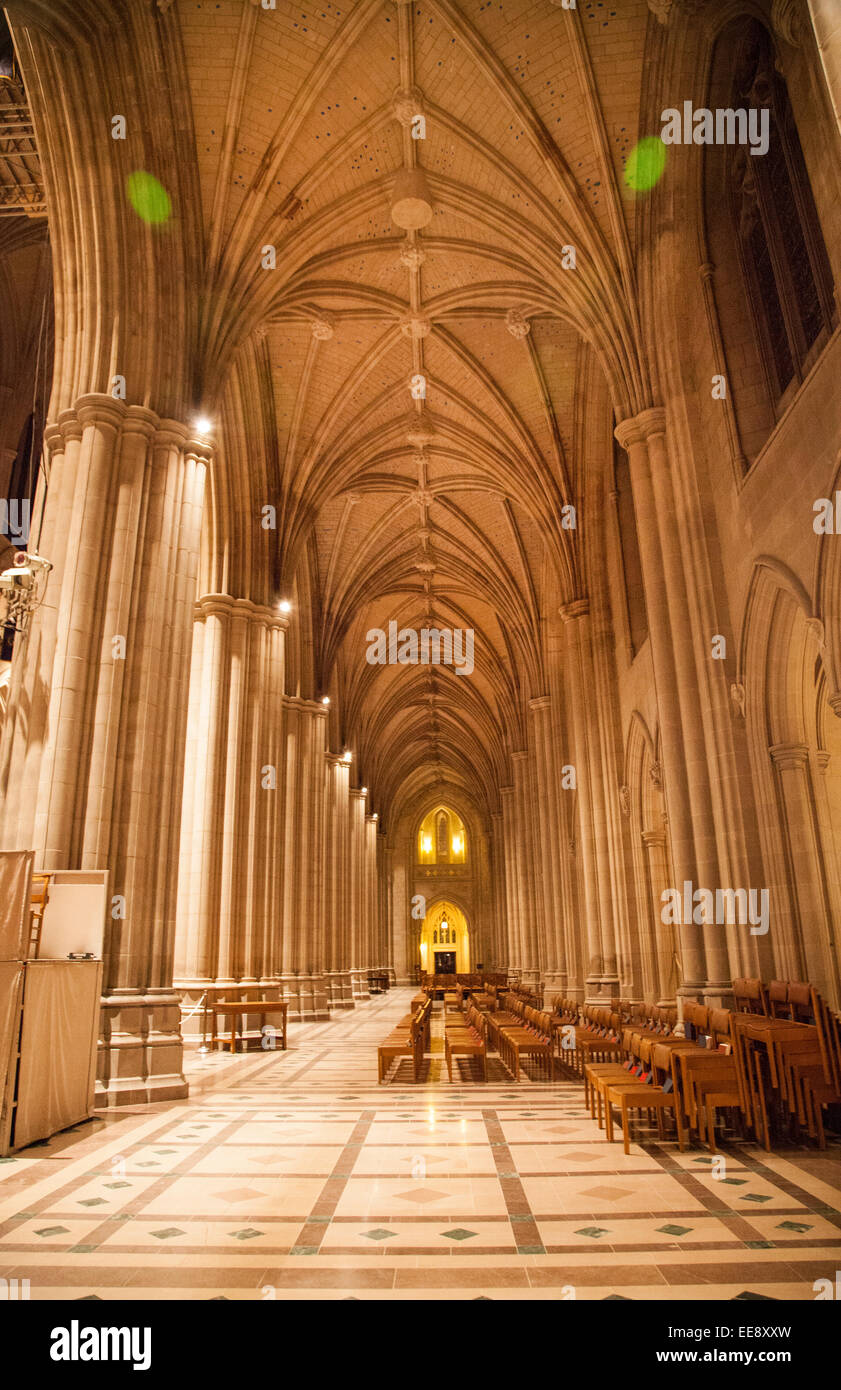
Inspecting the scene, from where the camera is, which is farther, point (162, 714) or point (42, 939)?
point (162, 714)

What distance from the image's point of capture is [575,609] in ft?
59.2

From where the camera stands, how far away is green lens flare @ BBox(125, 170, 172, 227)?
1095cm

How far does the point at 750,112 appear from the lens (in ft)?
32.9

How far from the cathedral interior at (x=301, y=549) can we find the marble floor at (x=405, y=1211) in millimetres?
40

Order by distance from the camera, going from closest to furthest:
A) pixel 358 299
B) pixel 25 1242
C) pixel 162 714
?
1. pixel 25 1242
2. pixel 162 714
3. pixel 358 299

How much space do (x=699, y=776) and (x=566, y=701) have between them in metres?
12.7

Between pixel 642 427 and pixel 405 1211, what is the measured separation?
1008 cm

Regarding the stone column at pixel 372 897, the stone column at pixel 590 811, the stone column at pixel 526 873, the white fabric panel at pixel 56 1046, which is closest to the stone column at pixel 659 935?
the stone column at pixel 590 811

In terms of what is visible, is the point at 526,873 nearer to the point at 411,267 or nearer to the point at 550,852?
the point at 550,852

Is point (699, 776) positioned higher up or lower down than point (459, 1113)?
higher up

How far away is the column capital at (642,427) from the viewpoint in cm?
1166

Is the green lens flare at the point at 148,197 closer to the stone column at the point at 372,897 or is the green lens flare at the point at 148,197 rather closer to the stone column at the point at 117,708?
the stone column at the point at 117,708

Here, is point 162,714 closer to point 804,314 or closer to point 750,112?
point 804,314
